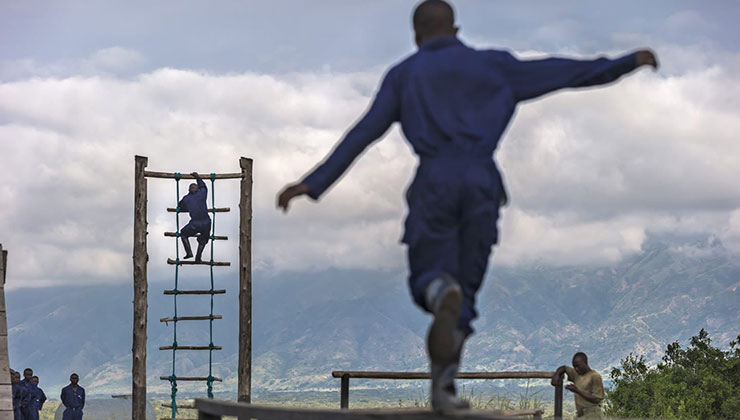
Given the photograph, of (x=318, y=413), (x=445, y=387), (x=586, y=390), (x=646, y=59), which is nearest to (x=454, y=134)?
(x=646, y=59)

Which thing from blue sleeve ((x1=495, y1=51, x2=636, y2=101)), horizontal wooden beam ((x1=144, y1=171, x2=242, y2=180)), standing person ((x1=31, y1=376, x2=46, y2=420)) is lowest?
standing person ((x1=31, y1=376, x2=46, y2=420))

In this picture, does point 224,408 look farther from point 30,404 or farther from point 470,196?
point 30,404

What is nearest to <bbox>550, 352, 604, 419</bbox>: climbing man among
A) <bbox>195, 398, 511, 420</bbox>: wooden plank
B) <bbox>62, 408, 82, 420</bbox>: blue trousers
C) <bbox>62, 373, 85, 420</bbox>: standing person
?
<bbox>195, 398, 511, 420</bbox>: wooden plank

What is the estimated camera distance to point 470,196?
226 inches

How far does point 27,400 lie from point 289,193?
1491 cm

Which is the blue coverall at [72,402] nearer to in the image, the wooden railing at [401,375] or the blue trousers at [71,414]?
the blue trousers at [71,414]

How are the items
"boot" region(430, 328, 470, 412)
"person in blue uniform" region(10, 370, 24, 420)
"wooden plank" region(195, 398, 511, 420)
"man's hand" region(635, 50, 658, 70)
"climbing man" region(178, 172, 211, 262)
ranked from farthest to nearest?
1. "person in blue uniform" region(10, 370, 24, 420)
2. "climbing man" region(178, 172, 211, 262)
3. "man's hand" region(635, 50, 658, 70)
4. "boot" region(430, 328, 470, 412)
5. "wooden plank" region(195, 398, 511, 420)

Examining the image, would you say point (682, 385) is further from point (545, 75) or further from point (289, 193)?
point (289, 193)

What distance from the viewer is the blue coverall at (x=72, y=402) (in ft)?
68.9

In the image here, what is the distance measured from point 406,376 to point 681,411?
21.2 feet

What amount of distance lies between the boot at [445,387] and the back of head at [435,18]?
1.62m

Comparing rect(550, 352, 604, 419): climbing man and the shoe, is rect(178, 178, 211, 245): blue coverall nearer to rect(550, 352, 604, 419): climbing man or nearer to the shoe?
rect(550, 352, 604, 419): climbing man

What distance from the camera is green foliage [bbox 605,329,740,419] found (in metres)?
19.2

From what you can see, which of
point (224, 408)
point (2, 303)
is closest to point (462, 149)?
point (224, 408)
